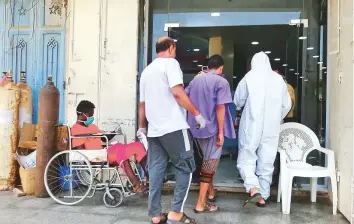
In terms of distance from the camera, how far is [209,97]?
416cm

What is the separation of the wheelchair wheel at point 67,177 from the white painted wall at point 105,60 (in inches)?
33.4

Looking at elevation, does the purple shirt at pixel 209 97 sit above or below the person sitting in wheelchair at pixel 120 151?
above

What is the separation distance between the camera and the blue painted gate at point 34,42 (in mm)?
5766

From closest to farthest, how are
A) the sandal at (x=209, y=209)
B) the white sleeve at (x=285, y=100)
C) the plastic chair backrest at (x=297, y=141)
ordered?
the sandal at (x=209, y=209)
the white sleeve at (x=285, y=100)
the plastic chair backrest at (x=297, y=141)

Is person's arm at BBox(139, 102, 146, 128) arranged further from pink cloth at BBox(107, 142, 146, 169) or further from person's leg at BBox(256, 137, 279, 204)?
person's leg at BBox(256, 137, 279, 204)

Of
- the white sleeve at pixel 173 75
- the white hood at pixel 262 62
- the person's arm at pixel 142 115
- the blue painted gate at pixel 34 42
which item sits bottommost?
the person's arm at pixel 142 115

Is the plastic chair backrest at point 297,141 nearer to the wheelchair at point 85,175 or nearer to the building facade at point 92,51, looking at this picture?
the building facade at point 92,51

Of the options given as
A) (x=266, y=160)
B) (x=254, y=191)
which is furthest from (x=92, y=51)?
(x=254, y=191)

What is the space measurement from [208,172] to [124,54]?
2.20m

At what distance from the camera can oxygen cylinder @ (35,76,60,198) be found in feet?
15.6

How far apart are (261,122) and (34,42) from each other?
367 cm

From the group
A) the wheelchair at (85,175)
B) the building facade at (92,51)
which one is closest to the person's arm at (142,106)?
the wheelchair at (85,175)

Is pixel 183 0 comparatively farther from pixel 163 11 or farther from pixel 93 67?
pixel 93 67

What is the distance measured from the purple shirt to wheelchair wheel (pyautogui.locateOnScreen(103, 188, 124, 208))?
1125 millimetres
